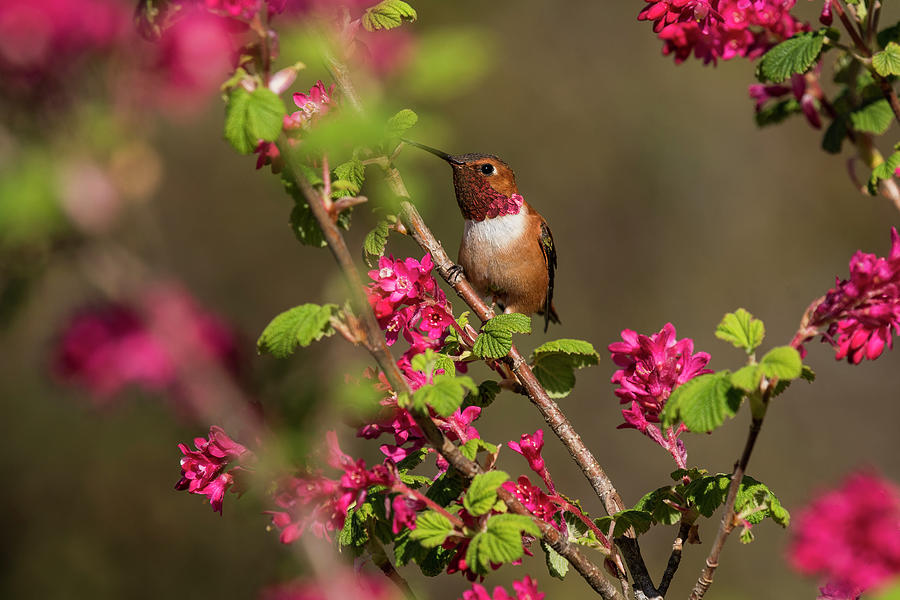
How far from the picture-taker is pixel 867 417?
7.98m

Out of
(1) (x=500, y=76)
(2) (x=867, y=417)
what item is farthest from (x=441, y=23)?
(2) (x=867, y=417)

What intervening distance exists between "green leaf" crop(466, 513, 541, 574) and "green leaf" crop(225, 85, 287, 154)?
30.0 inches

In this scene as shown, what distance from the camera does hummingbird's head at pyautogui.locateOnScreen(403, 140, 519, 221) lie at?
11.2 ft

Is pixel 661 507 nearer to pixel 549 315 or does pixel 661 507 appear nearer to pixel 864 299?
pixel 864 299

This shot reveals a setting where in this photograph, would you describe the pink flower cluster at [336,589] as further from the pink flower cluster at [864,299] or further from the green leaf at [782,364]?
the pink flower cluster at [864,299]

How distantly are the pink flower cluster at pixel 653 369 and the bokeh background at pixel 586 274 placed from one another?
174 inches

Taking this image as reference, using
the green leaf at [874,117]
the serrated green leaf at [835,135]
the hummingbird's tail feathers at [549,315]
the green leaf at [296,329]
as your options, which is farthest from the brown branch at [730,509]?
the hummingbird's tail feathers at [549,315]

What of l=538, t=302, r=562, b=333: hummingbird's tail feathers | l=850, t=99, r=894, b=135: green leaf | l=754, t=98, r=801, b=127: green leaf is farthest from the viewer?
l=538, t=302, r=562, b=333: hummingbird's tail feathers

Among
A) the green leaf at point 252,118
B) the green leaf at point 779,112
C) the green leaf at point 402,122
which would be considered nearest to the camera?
the green leaf at point 252,118

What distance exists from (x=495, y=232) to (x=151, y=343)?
241cm

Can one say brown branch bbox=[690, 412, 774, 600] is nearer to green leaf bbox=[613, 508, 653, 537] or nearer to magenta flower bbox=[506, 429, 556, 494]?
green leaf bbox=[613, 508, 653, 537]

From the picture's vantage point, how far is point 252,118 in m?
1.25

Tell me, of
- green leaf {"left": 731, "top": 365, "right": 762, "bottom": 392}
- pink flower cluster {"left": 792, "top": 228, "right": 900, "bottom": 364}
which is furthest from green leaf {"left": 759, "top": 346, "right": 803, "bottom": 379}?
pink flower cluster {"left": 792, "top": 228, "right": 900, "bottom": 364}

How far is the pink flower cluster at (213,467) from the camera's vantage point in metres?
1.67
